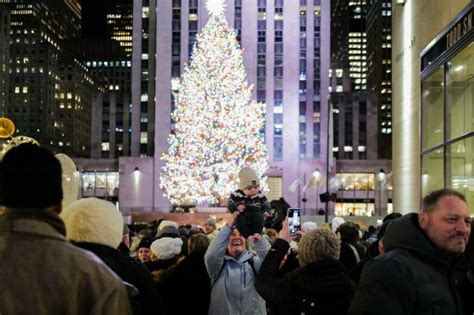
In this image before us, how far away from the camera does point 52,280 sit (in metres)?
2.31

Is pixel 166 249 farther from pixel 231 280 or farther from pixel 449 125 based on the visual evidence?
pixel 449 125

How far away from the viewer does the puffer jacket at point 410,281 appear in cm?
341

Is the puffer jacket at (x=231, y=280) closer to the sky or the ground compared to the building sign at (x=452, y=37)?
closer to the ground

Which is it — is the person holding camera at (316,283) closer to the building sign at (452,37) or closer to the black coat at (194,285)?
the black coat at (194,285)

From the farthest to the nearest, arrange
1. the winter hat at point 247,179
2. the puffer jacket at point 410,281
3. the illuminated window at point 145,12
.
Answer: the illuminated window at point 145,12 < the winter hat at point 247,179 < the puffer jacket at point 410,281

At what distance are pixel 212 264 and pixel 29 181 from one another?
3263mm

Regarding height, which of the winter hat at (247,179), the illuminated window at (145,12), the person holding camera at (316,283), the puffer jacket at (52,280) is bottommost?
the person holding camera at (316,283)

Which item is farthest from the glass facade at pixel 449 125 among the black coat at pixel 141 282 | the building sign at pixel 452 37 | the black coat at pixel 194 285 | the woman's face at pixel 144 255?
the black coat at pixel 141 282

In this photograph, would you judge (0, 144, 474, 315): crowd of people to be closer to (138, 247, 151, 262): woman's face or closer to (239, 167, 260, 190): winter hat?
(239, 167, 260, 190): winter hat

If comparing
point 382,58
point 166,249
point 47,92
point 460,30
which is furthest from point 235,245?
point 47,92

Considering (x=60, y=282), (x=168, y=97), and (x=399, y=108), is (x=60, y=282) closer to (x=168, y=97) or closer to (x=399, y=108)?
(x=399, y=108)

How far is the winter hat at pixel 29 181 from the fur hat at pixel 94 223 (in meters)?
1.04

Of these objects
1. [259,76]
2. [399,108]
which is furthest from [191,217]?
[259,76]

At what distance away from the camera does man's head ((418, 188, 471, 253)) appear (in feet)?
11.7
